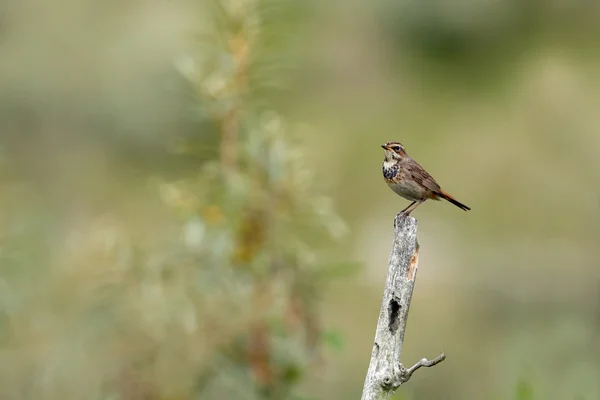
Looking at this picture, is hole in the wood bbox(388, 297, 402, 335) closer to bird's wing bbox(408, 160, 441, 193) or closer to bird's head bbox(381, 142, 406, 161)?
bird's wing bbox(408, 160, 441, 193)

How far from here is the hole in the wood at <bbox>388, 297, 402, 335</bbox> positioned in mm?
2607

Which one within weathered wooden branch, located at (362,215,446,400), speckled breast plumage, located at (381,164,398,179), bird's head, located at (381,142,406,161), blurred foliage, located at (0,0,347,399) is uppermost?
bird's head, located at (381,142,406,161)

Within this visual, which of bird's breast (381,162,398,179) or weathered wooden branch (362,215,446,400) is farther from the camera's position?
bird's breast (381,162,398,179)

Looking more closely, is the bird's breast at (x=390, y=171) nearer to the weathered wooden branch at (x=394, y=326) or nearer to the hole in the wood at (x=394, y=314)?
the weathered wooden branch at (x=394, y=326)

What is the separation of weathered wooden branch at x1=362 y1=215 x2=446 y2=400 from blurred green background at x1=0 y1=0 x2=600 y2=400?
3.35 feet

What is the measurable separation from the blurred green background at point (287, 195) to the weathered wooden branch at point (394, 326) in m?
1.02

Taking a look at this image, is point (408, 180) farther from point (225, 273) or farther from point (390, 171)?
point (225, 273)

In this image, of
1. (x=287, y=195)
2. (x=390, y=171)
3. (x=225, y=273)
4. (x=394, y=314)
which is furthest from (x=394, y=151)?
(x=394, y=314)

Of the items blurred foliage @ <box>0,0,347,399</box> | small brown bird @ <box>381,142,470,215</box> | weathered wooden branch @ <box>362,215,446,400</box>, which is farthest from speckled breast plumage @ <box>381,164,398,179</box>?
weathered wooden branch @ <box>362,215,446,400</box>

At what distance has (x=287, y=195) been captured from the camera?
3.94 metres

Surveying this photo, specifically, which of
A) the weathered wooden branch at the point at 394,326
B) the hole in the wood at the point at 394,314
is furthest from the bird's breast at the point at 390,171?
the hole in the wood at the point at 394,314

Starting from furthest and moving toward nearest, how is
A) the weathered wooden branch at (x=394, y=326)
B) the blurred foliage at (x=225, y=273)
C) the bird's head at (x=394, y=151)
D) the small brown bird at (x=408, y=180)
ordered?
the bird's head at (x=394, y=151)
the small brown bird at (x=408, y=180)
the blurred foliage at (x=225, y=273)
the weathered wooden branch at (x=394, y=326)

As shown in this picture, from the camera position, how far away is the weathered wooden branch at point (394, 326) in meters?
2.52

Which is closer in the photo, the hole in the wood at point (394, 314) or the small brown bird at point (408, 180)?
the hole in the wood at point (394, 314)
